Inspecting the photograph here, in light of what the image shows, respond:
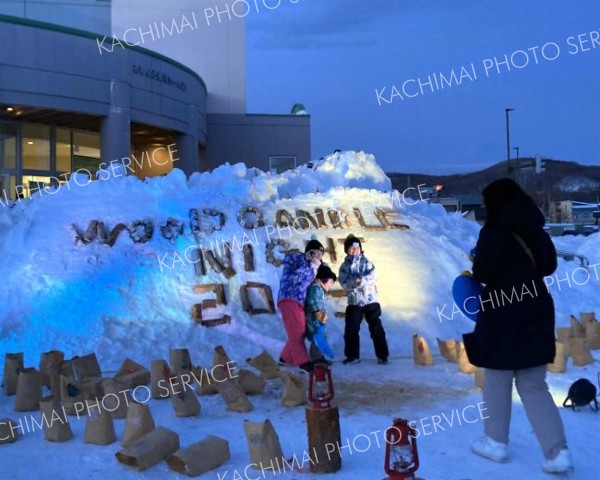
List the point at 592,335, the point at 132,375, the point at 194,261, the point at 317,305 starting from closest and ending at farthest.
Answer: the point at 132,375 → the point at 317,305 → the point at 592,335 → the point at 194,261

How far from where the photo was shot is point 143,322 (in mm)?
8117

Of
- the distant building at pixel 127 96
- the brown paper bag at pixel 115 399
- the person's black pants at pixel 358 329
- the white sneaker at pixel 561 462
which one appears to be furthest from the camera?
the distant building at pixel 127 96

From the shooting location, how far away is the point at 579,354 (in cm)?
689

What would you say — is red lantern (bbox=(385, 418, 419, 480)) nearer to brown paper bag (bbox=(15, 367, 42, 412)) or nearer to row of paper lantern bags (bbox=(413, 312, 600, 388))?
row of paper lantern bags (bbox=(413, 312, 600, 388))

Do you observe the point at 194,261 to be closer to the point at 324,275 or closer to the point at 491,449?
the point at 324,275

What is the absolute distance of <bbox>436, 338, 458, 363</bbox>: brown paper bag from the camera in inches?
285

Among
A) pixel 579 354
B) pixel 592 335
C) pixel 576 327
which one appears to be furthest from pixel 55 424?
pixel 592 335

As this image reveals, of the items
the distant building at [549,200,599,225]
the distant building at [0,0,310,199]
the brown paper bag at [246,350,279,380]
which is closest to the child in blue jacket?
the brown paper bag at [246,350,279,380]

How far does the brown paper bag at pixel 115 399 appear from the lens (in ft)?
17.6

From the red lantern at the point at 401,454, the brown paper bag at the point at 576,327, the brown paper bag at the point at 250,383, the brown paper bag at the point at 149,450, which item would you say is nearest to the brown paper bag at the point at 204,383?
the brown paper bag at the point at 250,383

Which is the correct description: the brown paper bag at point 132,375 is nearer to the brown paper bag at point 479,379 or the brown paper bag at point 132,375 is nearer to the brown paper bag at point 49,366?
the brown paper bag at point 49,366

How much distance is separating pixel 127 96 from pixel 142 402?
15283 mm

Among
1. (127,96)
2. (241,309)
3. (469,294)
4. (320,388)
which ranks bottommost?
(320,388)

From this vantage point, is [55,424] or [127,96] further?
[127,96]
